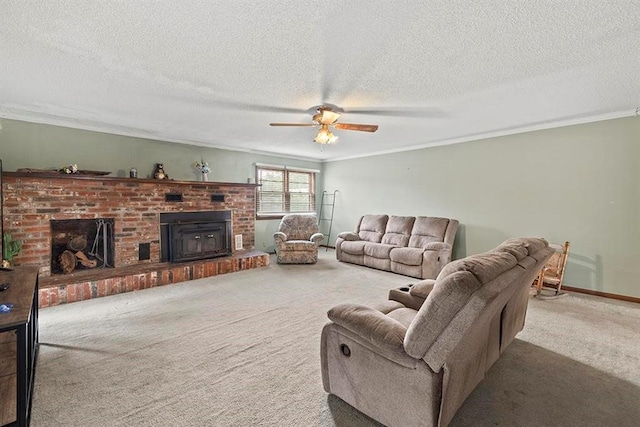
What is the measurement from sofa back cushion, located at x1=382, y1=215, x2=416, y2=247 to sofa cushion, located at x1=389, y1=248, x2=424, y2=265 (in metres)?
0.48

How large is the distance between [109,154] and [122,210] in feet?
3.17

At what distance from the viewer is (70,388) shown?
195 cm

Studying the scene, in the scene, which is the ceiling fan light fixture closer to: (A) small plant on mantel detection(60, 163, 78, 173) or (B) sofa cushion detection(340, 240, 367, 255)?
(B) sofa cushion detection(340, 240, 367, 255)

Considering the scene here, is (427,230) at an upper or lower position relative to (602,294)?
upper

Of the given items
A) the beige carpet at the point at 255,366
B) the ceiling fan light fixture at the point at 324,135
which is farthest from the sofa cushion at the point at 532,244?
the ceiling fan light fixture at the point at 324,135

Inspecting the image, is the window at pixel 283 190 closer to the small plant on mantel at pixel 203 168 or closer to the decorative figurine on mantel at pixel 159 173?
the small plant on mantel at pixel 203 168

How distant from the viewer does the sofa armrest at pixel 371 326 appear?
147cm

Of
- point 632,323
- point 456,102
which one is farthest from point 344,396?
point 632,323

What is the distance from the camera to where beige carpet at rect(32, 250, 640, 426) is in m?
1.72

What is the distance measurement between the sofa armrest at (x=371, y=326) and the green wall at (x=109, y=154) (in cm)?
477

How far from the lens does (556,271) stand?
4.00 m

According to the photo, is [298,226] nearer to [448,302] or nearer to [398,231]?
[398,231]

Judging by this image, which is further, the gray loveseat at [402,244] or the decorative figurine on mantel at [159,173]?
the decorative figurine on mantel at [159,173]

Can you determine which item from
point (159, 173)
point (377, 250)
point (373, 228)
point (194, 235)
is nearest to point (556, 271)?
point (377, 250)
